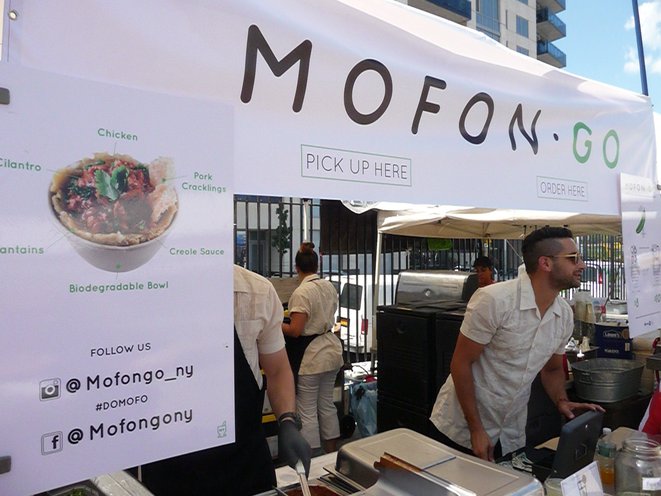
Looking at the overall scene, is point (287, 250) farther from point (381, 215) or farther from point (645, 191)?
point (645, 191)

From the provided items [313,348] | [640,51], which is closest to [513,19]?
[313,348]

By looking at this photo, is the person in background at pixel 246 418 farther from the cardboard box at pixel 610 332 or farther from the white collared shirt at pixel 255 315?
the cardboard box at pixel 610 332

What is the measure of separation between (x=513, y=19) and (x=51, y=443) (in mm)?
34171

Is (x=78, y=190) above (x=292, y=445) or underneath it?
above

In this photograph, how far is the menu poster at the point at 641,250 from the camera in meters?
2.09

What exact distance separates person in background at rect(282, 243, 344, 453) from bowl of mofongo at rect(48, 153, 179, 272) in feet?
11.0

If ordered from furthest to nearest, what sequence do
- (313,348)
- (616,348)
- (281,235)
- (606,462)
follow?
(281,235) → (313,348) → (616,348) → (606,462)

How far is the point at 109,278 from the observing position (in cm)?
88

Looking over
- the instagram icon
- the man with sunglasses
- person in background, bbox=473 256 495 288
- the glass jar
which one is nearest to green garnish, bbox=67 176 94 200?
the instagram icon

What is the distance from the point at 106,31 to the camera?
90 cm

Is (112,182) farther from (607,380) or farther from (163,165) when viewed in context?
(607,380)

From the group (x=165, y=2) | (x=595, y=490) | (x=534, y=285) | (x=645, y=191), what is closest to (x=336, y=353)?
(x=534, y=285)

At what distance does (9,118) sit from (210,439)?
67cm

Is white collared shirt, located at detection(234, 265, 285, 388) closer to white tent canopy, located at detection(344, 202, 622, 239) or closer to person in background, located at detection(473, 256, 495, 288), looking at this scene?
white tent canopy, located at detection(344, 202, 622, 239)
